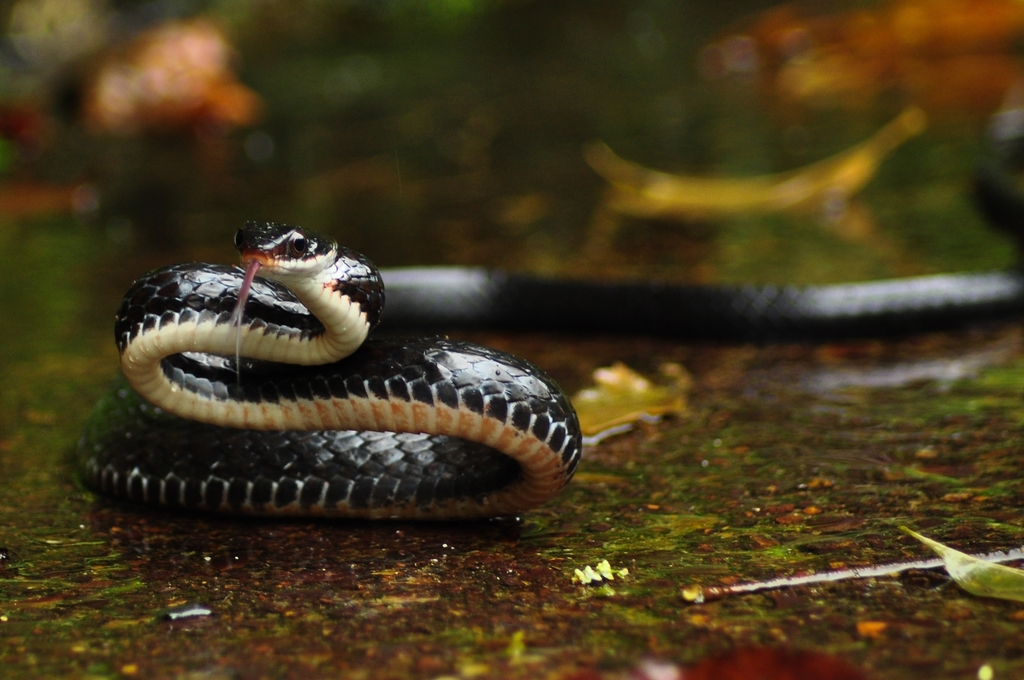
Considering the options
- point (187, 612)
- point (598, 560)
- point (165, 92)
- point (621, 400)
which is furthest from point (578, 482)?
point (165, 92)

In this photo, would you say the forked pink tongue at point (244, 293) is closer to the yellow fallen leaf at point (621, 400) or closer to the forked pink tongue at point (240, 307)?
the forked pink tongue at point (240, 307)

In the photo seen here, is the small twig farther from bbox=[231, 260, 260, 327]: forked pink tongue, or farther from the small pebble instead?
bbox=[231, 260, 260, 327]: forked pink tongue

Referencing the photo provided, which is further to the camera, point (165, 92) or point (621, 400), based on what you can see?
point (165, 92)

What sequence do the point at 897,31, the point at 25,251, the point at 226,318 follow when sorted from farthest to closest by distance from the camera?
1. the point at 897,31
2. the point at 25,251
3. the point at 226,318

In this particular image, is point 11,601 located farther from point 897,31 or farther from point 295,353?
point 897,31

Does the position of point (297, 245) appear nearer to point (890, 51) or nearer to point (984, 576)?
point (984, 576)

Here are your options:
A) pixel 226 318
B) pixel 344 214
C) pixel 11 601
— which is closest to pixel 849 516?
pixel 226 318
